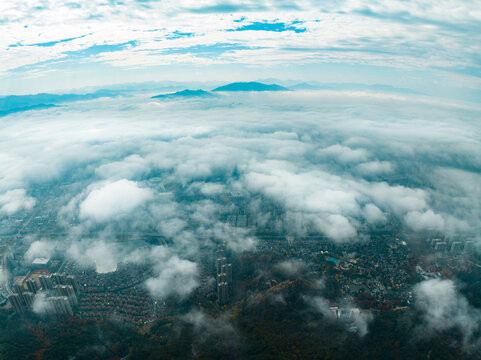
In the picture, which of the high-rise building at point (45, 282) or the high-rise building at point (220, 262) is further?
the high-rise building at point (220, 262)

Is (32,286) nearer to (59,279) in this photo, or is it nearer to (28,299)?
(28,299)

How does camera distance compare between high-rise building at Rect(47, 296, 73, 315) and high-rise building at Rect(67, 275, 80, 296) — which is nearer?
high-rise building at Rect(47, 296, 73, 315)

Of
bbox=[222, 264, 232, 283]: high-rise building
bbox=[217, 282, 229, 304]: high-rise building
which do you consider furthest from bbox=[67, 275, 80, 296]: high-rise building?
bbox=[222, 264, 232, 283]: high-rise building

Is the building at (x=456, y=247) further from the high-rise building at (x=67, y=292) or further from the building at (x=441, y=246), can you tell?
the high-rise building at (x=67, y=292)

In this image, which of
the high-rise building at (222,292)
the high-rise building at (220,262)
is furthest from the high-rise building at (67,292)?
the high-rise building at (220,262)

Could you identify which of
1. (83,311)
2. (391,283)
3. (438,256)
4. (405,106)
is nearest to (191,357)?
(83,311)

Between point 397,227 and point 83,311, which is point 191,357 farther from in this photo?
point 397,227

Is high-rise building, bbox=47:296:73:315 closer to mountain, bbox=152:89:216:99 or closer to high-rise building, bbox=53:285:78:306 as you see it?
high-rise building, bbox=53:285:78:306
